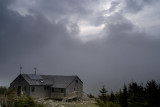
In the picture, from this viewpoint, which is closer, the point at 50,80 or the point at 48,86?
the point at 48,86

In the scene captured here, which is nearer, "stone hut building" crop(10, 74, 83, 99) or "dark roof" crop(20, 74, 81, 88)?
"stone hut building" crop(10, 74, 83, 99)

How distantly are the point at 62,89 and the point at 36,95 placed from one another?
19.8ft

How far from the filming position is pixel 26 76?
40.9m

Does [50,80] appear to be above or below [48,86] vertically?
above

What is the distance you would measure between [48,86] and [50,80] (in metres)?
2.22

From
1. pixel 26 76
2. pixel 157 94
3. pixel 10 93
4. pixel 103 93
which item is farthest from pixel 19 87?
pixel 157 94

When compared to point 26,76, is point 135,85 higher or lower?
lower

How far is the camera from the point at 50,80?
45.4m

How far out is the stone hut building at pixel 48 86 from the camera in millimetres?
39406

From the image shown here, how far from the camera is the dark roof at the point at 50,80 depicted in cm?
4073

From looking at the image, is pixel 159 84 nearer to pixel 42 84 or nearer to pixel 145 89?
pixel 145 89

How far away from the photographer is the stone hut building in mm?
39406

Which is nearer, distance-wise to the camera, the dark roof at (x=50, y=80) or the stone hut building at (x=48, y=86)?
the stone hut building at (x=48, y=86)

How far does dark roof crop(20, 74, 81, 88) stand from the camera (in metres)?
40.7
